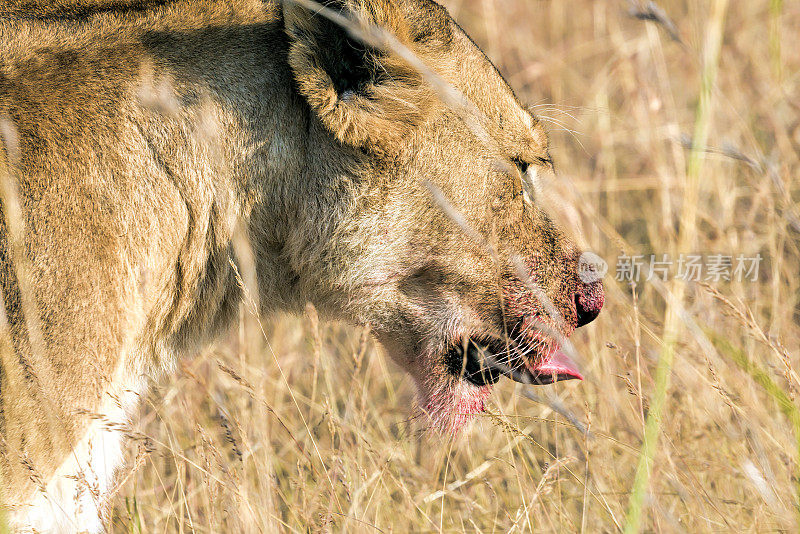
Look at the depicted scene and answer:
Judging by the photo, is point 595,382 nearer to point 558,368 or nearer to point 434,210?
point 558,368

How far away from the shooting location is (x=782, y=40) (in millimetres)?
5195

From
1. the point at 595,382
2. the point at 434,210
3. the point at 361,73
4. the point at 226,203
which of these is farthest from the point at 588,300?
the point at 226,203

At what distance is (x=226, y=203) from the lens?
220 centimetres

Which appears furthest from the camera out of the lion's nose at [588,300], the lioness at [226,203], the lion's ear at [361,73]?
the lion's nose at [588,300]

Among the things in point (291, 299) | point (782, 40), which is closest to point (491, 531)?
point (291, 299)

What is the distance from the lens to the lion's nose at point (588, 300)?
2478 millimetres

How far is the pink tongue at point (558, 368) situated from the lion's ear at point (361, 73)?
81 cm

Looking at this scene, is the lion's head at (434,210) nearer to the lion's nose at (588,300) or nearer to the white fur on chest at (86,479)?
the lion's nose at (588,300)

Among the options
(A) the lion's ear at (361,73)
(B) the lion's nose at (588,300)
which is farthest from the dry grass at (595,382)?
(A) the lion's ear at (361,73)

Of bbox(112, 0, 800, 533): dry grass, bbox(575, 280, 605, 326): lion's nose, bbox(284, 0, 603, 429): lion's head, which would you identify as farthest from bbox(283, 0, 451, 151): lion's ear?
bbox(575, 280, 605, 326): lion's nose

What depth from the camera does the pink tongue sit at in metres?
2.57

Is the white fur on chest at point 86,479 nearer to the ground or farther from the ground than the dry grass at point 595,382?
farther from the ground

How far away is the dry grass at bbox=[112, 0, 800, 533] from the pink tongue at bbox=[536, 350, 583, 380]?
0.27 ft

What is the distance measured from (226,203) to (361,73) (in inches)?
18.2
